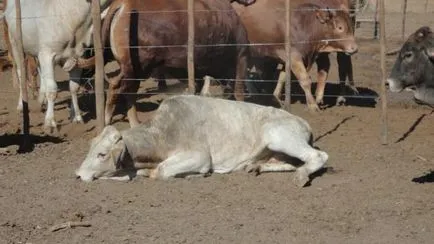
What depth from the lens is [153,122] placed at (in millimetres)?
9016

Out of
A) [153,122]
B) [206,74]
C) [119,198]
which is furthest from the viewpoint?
[206,74]

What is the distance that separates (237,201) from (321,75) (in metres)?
6.99

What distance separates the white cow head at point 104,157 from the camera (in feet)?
27.7

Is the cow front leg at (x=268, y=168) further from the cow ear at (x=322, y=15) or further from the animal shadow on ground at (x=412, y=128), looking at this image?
the cow ear at (x=322, y=15)

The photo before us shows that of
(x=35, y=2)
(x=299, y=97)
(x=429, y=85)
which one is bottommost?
(x=299, y=97)

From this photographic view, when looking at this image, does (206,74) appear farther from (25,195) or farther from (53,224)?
(53,224)

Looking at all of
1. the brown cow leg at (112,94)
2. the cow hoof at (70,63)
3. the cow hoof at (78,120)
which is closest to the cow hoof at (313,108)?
the brown cow leg at (112,94)

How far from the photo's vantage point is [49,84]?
11.9 metres

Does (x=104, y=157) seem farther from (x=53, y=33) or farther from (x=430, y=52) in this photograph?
(x=53, y=33)

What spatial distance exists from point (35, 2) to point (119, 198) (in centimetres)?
538

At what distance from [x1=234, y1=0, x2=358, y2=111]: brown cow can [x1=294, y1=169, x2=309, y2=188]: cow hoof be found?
202 inches

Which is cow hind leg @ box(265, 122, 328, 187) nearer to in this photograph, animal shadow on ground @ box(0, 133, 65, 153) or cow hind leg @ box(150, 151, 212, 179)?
cow hind leg @ box(150, 151, 212, 179)

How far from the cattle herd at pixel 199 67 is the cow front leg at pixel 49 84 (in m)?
0.02

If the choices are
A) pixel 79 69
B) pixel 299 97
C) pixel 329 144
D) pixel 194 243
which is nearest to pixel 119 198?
pixel 194 243
